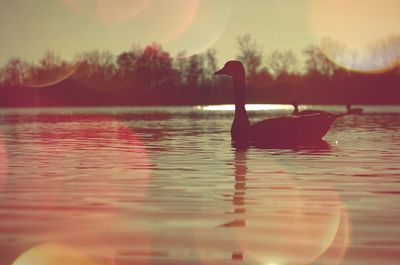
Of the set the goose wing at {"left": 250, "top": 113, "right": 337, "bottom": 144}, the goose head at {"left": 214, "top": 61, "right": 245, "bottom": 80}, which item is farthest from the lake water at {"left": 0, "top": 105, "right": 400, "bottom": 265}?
the goose head at {"left": 214, "top": 61, "right": 245, "bottom": 80}

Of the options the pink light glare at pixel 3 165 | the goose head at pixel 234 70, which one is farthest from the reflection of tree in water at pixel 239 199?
the goose head at pixel 234 70

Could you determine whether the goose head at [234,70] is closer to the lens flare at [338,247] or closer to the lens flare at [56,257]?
the lens flare at [338,247]

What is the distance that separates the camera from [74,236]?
891cm

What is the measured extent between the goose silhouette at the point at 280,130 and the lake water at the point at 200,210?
4450 mm

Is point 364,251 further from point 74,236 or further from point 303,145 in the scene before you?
point 303,145

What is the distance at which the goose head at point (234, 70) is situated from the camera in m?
29.1

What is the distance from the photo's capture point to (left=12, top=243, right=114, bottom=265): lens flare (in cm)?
757

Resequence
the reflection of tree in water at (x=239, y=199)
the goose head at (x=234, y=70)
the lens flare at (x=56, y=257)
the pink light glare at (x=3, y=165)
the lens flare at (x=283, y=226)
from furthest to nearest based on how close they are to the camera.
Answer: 1. the goose head at (x=234, y=70)
2. the pink light glare at (x=3, y=165)
3. the reflection of tree in water at (x=239, y=199)
4. the lens flare at (x=283, y=226)
5. the lens flare at (x=56, y=257)

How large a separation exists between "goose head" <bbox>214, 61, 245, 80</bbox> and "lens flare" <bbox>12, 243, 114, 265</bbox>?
830 inches

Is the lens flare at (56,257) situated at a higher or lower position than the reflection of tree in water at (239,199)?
higher

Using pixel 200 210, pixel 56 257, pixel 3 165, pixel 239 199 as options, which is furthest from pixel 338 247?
pixel 3 165

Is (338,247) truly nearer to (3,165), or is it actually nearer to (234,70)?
(3,165)

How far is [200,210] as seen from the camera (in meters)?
10.7

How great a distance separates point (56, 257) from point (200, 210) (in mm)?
3206
